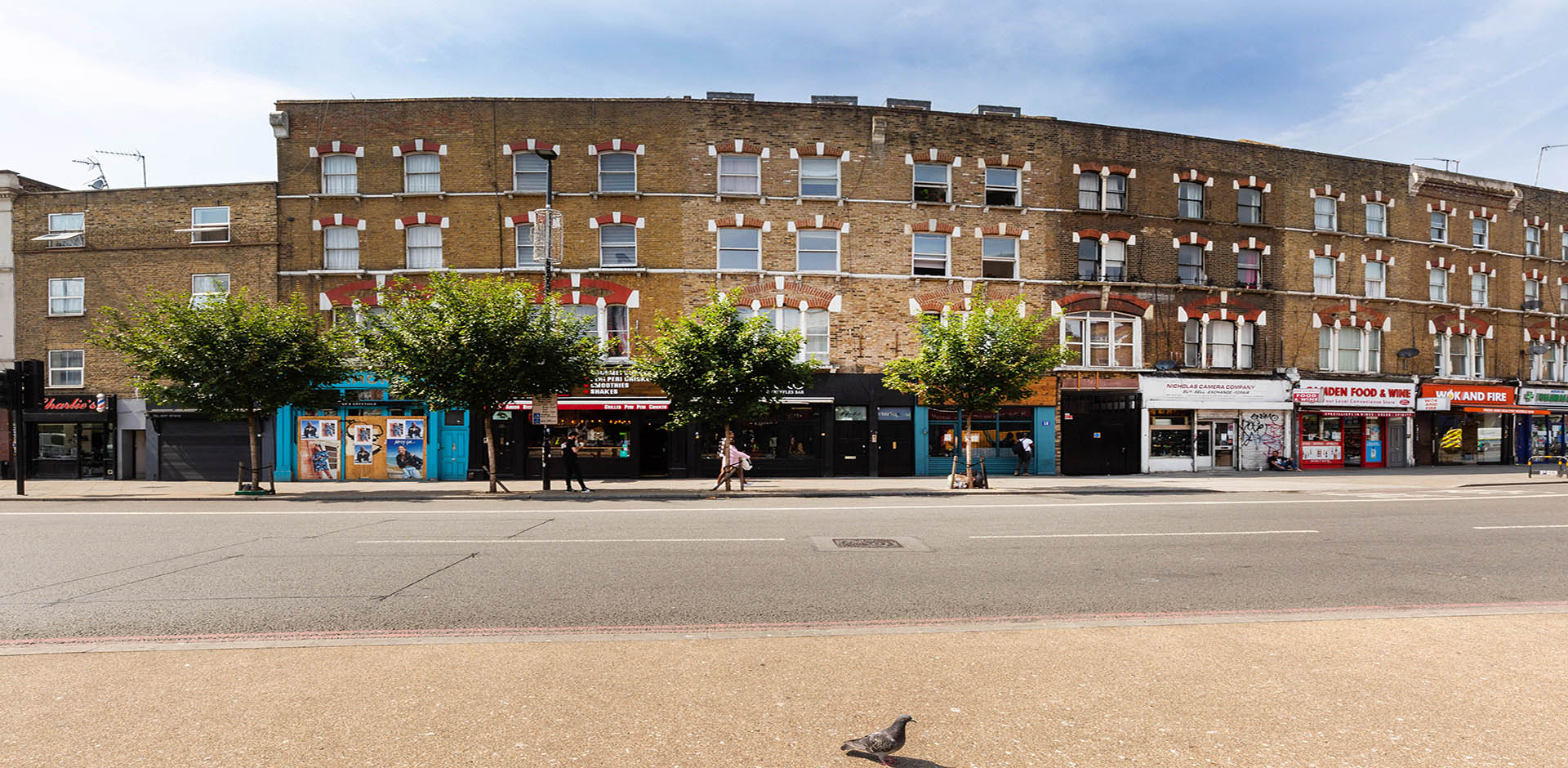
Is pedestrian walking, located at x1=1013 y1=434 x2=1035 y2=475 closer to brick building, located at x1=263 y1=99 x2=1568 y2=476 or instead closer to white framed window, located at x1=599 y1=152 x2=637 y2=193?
brick building, located at x1=263 y1=99 x2=1568 y2=476

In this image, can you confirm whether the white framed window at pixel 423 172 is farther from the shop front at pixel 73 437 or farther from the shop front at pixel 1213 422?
the shop front at pixel 1213 422

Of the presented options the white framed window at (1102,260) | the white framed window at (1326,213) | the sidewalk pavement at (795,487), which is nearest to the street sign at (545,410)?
the sidewalk pavement at (795,487)

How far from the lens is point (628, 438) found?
24.5m

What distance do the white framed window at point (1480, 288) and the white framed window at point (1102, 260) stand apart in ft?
56.5

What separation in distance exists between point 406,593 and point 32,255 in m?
28.3

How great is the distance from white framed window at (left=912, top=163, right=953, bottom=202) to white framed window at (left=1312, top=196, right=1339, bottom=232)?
1530 cm

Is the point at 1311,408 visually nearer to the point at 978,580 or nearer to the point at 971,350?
the point at 971,350

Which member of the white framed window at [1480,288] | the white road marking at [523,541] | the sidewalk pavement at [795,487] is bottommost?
the sidewalk pavement at [795,487]

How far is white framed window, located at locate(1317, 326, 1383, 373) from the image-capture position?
28.9m

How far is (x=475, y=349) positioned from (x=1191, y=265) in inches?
980

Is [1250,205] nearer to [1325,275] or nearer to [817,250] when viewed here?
[1325,275]

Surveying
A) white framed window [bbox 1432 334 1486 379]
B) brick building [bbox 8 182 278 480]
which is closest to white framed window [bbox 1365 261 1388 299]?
white framed window [bbox 1432 334 1486 379]

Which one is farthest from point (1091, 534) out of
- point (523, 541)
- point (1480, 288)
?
point (1480, 288)

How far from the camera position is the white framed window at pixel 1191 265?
27516mm
